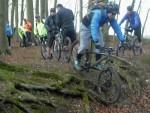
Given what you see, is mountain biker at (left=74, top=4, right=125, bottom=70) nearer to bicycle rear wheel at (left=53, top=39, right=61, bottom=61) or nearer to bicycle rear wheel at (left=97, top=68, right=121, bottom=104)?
bicycle rear wheel at (left=97, top=68, right=121, bottom=104)

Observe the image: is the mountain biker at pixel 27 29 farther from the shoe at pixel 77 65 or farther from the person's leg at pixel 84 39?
the person's leg at pixel 84 39

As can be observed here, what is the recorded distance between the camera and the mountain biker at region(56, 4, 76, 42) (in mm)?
14547

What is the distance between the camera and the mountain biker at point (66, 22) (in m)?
14.5

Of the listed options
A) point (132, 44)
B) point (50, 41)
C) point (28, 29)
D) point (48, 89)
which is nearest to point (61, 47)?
point (50, 41)

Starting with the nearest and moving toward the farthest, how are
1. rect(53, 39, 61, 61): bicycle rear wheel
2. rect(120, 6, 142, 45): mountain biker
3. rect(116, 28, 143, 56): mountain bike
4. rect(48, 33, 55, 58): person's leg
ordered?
rect(53, 39, 61, 61): bicycle rear wheel < rect(48, 33, 55, 58): person's leg < rect(120, 6, 142, 45): mountain biker < rect(116, 28, 143, 56): mountain bike

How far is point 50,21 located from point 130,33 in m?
3.69

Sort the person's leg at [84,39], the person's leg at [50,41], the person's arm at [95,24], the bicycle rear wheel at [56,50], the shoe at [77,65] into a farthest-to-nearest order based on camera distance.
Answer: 1. the person's leg at [50,41]
2. the bicycle rear wheel at [56,50]
3. the shoe at [77,65]
4. the person's leg at [84,39]
5. the person's arm at [95,24]

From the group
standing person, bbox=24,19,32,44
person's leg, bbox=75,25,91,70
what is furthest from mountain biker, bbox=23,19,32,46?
person's leg, bbox=75,25,91,70

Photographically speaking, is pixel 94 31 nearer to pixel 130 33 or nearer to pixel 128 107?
pixel 128 107

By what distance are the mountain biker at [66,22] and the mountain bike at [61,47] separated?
0.22m

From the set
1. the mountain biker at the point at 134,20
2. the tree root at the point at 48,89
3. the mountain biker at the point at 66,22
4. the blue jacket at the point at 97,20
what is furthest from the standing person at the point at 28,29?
the tree root at the point at 48,89

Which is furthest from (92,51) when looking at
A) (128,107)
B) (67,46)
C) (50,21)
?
(50,21)

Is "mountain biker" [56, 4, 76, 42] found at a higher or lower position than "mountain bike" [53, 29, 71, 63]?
higher

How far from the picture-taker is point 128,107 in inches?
395
